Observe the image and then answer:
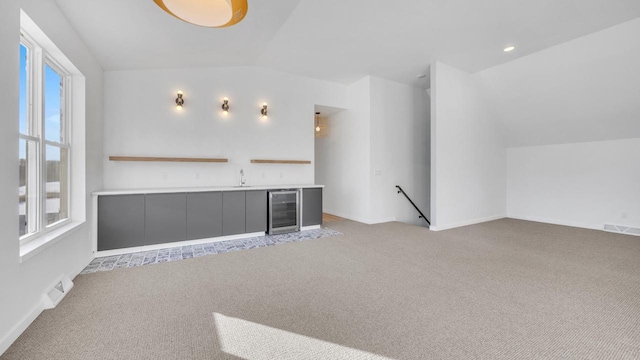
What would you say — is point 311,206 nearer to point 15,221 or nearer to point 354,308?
point 354,308

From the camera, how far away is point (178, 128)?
4426mm

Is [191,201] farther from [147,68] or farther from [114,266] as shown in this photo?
[147,68]

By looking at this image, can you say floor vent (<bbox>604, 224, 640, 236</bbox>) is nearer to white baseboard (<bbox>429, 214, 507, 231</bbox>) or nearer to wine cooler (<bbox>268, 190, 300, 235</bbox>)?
white baseboard (<bbox>429, 214, 507, 231</bbox>)

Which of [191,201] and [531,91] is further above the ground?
[531,91]

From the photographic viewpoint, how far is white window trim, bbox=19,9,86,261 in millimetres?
2193

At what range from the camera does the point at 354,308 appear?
2.17m

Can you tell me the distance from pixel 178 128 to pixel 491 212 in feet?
22.6

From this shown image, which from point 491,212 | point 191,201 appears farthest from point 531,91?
point 191,201

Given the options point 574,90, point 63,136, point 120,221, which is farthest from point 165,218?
point 574,90

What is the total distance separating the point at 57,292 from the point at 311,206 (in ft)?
11.8

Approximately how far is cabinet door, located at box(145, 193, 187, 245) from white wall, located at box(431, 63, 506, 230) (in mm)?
4397

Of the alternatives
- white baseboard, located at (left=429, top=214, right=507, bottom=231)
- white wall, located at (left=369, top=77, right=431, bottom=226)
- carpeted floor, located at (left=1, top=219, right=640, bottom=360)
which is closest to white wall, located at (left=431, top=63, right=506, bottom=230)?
white baseboard, located at (left=429, top=214, right=507, bottom=231)

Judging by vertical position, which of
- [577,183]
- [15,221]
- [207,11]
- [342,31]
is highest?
[342,31]

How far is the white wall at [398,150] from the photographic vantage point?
576 centimetres
